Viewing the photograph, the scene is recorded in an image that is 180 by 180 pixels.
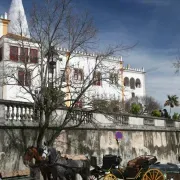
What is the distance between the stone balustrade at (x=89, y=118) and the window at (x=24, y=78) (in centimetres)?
89

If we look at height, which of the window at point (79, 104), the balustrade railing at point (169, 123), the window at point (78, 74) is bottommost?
the balustrade railing at point (169, 123)

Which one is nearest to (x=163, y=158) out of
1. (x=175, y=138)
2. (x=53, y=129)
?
(x=175, y=138)

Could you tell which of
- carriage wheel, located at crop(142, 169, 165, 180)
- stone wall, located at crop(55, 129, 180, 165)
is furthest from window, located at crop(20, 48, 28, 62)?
carriage wheel, located at crop(142, 169, 165, 180)

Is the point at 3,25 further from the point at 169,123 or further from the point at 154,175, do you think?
the point at 154,175

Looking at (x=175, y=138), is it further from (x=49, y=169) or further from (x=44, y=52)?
(x=49, y=169)

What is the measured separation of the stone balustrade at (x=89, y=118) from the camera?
13.8 m

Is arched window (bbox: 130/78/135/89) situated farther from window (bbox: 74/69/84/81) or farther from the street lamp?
the street lamp

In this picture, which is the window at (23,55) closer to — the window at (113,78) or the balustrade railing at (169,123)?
the window at (113,78)

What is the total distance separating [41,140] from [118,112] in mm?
7354

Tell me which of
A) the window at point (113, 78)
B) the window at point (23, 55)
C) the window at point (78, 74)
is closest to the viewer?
the window at point (23, 55)

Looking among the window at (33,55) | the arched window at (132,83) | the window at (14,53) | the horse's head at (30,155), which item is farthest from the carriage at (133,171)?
the arched window at (132,83)

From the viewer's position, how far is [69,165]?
35.3ft

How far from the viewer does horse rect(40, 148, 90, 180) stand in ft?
33.2

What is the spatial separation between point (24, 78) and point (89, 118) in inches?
194
